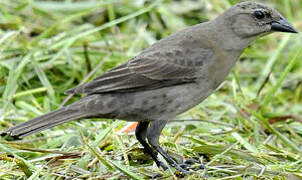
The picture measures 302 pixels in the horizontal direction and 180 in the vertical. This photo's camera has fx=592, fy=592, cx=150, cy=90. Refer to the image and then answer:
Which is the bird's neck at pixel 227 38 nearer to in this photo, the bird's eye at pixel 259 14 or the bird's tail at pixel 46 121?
the bird's eye at pixel 259 14

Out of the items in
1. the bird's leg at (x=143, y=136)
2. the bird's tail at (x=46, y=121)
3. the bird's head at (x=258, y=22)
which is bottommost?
the bird's leg at (x=143, y=136)

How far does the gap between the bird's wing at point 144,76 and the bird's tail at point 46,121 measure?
6.0 inches

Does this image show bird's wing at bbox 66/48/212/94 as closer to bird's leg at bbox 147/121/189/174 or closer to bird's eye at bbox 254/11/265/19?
bird's leg at bbox 147/121/189/174

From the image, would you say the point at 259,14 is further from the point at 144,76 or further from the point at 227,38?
the point at 144,76

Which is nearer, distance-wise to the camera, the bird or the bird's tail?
the bird's tail

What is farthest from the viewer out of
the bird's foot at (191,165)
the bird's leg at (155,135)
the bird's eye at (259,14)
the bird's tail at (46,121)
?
the bird's eye at (259,14)

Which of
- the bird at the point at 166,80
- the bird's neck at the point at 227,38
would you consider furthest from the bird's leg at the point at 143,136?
the bird's neck at the point at 227,38

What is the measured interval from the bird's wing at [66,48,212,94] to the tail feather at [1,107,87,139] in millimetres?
181

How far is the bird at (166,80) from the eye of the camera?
4.51m

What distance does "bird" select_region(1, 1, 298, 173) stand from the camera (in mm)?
4512

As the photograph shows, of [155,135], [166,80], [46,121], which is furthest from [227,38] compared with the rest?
[46,121]

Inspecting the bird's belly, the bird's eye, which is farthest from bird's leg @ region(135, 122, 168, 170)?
the bird's eye

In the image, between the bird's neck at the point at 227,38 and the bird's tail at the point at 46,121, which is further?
the bird's neck at the point at 227,38

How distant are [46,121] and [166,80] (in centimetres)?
99
